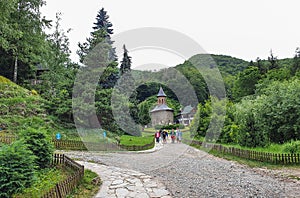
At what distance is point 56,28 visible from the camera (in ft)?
75.6

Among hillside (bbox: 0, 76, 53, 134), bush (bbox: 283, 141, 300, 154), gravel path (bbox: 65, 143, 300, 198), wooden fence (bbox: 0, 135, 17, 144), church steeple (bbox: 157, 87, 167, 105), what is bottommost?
gravel path (bbox: 65, 143, 300, 198)

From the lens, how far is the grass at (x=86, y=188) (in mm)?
5199

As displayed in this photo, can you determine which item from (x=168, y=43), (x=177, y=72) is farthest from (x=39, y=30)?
(x=168, y=43)

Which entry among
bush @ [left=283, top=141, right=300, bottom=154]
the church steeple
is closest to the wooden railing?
bush @ [left=283, top=141, right=300, bottom=154]

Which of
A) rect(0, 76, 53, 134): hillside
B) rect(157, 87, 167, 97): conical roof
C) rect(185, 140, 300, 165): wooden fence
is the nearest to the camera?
rect(185, 140, 300, 165): wooden fence

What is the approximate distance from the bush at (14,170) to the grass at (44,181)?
19cm

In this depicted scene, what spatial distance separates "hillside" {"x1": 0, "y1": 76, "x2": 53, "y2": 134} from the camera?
12.5m

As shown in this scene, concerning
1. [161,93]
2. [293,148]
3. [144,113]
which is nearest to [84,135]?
[293,148]

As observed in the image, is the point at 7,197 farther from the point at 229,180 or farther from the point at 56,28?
the point at 56,28

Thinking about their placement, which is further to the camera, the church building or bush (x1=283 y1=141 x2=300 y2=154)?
the church building

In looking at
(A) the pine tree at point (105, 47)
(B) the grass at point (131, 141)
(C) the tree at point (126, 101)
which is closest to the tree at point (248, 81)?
(C) the tree at point (126, 101)

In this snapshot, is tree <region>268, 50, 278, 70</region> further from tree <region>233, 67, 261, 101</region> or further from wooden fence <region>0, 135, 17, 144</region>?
wooden fence <region>0, 135, 17, 144</region>

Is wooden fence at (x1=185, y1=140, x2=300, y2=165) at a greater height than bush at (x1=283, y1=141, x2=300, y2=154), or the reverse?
bush at (x1=283, y1=141, x2=300, y2=154)

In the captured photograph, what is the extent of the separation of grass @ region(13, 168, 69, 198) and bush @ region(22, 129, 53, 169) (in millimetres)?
278
